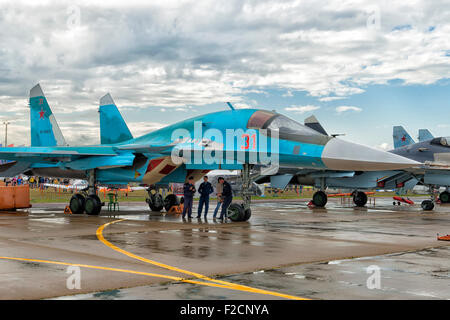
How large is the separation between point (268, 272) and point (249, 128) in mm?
7308

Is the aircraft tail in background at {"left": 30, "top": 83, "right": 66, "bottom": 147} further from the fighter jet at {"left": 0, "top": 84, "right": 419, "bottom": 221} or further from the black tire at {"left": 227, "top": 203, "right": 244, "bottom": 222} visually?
the black tire at {"left": 227, "top": 203, "right": 244, "bottom": 222}

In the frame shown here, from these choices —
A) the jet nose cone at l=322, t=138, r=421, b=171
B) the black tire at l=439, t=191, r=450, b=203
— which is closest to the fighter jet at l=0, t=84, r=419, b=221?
the jet nose cone at l=322, t=138, r=421, b=171

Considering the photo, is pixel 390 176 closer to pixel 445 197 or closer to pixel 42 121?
pixel 445 197

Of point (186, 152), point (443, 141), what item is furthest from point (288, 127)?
point (443, 141)

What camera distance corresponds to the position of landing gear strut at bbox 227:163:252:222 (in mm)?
13297

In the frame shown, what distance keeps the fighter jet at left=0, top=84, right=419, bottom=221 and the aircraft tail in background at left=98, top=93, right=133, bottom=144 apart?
2 cm

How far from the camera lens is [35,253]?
7.32 m

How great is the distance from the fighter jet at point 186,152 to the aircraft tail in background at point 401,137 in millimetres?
23246

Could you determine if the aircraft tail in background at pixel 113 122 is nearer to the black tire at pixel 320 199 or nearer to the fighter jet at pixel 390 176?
the fighter jet at pixel 390 176

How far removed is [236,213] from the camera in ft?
43.9

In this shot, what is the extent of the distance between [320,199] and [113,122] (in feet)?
34.8
